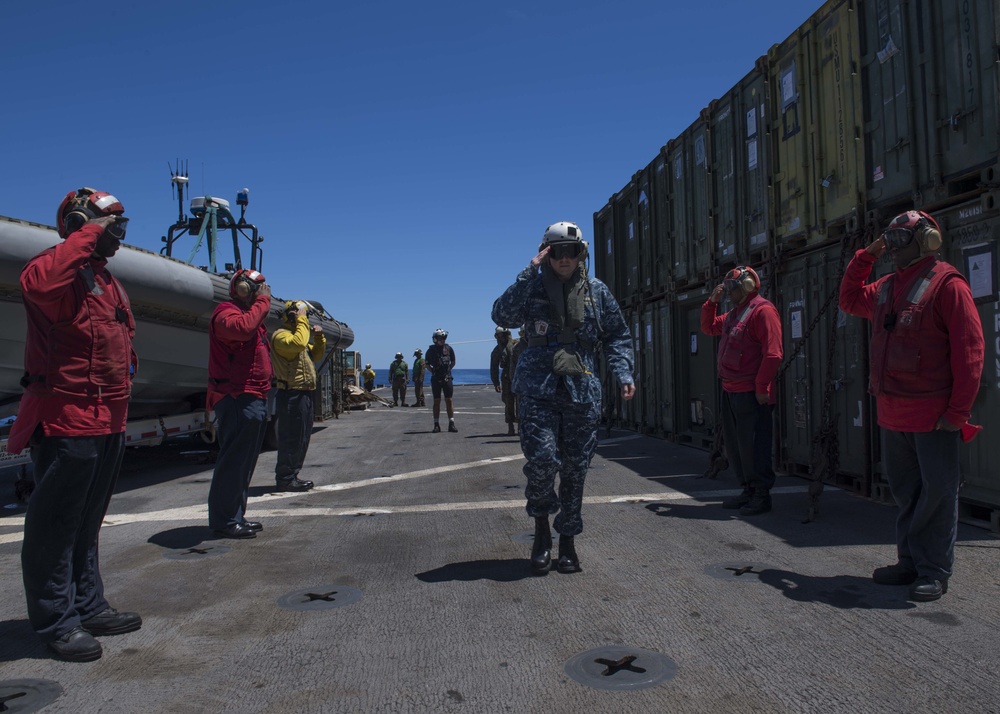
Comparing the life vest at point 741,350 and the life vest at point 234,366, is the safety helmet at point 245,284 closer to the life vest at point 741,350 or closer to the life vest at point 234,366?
the life vest at point 234,366

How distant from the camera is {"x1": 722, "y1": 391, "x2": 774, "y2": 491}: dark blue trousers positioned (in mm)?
5367

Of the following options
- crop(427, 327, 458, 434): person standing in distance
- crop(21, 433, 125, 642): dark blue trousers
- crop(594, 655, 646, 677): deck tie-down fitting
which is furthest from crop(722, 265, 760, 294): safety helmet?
crop(427, 327, 458, 434): person standing in distance

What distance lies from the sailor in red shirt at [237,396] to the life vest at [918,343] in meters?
3.69

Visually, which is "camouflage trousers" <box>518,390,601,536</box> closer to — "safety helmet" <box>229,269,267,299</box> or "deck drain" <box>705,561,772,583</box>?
"deck drain" <box>705,561,772,583</box>

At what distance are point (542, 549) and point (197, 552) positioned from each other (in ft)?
7.09

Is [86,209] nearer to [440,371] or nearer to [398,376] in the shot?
[440,371]

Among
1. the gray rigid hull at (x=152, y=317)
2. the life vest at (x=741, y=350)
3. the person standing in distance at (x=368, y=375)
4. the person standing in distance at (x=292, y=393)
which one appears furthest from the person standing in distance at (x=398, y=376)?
the life vest at (x=741, y=350)

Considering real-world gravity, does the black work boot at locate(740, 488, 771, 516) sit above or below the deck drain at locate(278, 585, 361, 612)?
above

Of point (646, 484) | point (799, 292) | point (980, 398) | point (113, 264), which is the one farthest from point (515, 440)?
point (980, 398)

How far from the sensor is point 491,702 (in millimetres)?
2438

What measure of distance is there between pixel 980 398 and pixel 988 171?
142 cm

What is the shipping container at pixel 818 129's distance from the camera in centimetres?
601

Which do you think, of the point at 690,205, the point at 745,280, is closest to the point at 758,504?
the point at 745,280

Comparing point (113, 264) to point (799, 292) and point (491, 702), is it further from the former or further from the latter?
point (799, 292)
